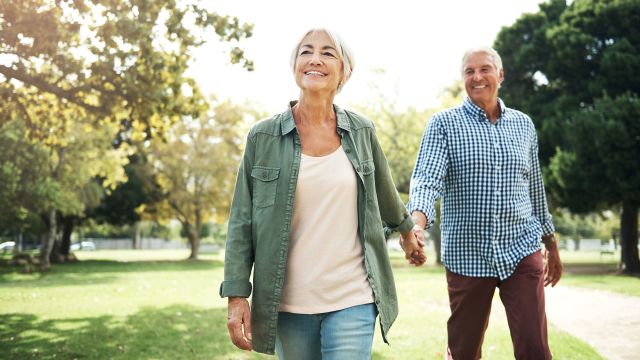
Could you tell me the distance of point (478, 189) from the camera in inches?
161

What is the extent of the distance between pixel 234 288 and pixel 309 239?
43 cm

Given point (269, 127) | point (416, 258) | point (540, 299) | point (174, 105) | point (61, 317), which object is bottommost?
point (61, 317)

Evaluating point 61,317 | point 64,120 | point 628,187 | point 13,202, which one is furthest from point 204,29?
point 13,202

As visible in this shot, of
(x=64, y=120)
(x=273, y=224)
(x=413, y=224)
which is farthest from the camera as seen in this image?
(x=64, y=120)

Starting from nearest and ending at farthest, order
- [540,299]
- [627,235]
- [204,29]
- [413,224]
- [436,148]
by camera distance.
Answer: [413,224] → [540,299] → [436,148] → [204,29] → [627,235]

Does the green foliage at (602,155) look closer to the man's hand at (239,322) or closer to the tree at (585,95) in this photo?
the tree at (585,95)

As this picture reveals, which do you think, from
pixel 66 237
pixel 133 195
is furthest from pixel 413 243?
pixel 66 237

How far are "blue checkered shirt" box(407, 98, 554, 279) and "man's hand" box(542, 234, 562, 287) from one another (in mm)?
160

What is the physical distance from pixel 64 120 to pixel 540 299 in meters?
12.6

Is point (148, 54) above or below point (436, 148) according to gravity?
above

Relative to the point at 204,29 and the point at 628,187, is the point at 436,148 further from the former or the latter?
the point at 628,187

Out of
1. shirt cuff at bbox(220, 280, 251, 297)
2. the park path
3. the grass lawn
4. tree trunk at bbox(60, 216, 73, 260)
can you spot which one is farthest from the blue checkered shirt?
tree trunk at bbox(60, 216, 73, 260)

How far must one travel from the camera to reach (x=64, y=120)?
14039 millimetres

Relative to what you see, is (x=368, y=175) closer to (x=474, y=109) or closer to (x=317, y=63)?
(x=317, y=63)
